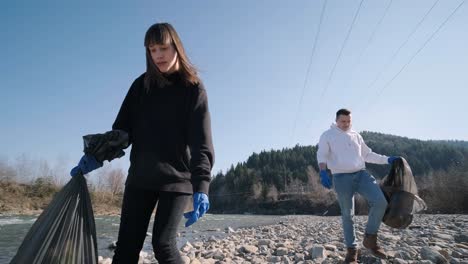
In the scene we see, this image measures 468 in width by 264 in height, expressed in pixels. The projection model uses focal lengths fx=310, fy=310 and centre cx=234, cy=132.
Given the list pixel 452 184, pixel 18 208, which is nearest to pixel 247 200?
pixel 18 208

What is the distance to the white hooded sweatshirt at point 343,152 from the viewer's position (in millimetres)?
4043

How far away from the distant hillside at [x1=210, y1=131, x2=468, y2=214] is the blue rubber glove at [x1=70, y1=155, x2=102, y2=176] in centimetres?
5333

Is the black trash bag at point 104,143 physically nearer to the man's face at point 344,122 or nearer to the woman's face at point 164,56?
the woman's face at point 164,56

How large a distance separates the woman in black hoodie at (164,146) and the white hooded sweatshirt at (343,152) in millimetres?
2533

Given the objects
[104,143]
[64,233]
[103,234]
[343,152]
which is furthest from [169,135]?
[103,234]

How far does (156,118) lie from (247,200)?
80.2 meters

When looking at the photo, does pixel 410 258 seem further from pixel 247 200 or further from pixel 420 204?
pixel 247 200

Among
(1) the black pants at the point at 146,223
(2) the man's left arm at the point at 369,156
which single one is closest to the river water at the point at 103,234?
(2) the man's left arm at the point at 369,156

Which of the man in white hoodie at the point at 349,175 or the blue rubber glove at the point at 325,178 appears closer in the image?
the man in white hoodie at the point at 349,175

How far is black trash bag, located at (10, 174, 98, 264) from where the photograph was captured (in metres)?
1.79

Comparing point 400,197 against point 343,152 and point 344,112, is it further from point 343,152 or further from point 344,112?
point 344,112

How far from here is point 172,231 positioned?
1.84m

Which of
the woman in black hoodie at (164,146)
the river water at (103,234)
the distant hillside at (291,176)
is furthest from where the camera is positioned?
the distant hillside at (291,176)

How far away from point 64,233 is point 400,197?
4.00 metres
